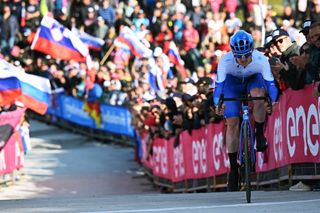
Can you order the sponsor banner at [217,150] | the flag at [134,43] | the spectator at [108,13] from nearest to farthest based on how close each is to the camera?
1. the sponsor banner at [217,150]
2. the flag at [134,43]
3. the spectator at [108,13]

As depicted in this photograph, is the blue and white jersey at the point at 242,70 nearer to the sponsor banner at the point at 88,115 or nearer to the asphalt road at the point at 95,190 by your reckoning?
the asphalt road at the point at 95,190

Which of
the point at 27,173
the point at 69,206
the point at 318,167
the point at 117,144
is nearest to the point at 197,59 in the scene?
the point at 117,144

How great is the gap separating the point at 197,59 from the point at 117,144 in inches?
171

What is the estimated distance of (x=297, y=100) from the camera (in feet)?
47.7

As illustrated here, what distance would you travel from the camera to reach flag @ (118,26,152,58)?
99.8 ft

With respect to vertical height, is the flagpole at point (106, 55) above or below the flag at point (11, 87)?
above

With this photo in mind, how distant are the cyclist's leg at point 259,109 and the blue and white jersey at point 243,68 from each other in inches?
5.8

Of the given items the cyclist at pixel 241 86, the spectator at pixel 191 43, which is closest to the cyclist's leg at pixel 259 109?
the cyclist at pixel 241 86

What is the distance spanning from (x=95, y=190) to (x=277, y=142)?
8.74 meters

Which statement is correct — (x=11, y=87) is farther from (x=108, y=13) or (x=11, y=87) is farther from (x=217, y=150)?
(x=108, y=13)

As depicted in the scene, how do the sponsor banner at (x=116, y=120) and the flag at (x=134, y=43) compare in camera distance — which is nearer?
the flag at (x=134, y=43)

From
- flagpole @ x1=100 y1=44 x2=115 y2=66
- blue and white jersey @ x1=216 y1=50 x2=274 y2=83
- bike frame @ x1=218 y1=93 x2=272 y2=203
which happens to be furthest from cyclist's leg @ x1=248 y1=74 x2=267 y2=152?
flagpole @ x1=100 y1=44 x2=115 y2=66

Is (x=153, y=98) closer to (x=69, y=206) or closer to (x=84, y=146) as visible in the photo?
(x=84, y=146)

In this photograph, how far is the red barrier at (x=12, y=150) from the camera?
76.7 ft
